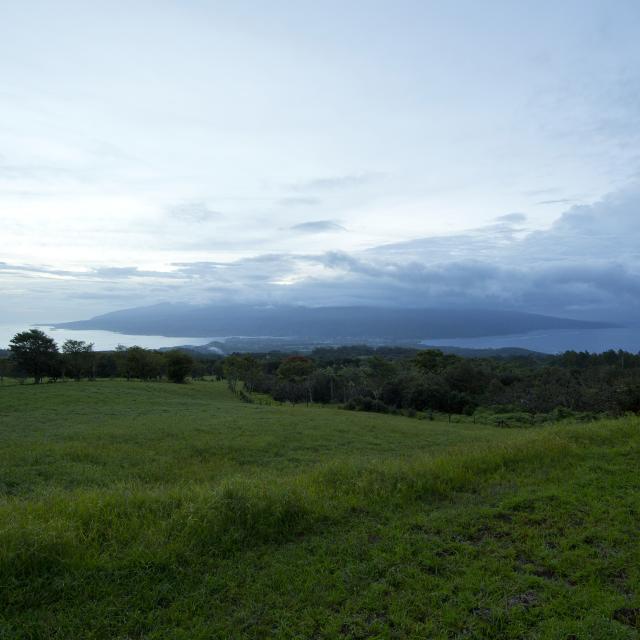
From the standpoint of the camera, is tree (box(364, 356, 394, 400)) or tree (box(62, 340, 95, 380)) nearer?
tree (box(62, 340, 95, 380))

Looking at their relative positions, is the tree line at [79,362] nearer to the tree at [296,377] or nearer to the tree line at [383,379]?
the tree line at [383,379]

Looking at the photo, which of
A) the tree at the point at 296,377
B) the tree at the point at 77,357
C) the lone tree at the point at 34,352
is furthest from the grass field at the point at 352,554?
the tree at the point at 77,357

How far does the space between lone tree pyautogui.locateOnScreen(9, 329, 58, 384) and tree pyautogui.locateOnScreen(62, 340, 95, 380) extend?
1977mm

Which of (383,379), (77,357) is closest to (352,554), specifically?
(383,379)

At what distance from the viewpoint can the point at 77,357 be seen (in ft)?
139

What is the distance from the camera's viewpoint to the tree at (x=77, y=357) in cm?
4172

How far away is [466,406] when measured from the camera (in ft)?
124

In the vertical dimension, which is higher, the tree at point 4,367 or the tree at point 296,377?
the tree at point 4,367

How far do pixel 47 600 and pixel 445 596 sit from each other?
3.84 metres

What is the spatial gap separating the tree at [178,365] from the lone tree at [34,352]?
11.1 m

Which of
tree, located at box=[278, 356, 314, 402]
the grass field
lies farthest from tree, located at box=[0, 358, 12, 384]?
the grass field

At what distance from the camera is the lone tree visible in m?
37.7

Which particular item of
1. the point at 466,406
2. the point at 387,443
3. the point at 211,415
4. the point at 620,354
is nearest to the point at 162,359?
the point at 211,415

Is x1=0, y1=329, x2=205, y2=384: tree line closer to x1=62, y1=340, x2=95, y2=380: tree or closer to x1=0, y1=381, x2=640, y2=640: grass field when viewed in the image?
x1=62, y1=340, x2=95, y2=380: tree
